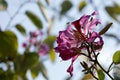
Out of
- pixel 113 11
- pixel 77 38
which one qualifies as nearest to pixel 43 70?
pixel 113 11

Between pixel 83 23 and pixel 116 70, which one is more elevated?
pixel 83 23

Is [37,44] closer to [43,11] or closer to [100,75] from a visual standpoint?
[43,11]

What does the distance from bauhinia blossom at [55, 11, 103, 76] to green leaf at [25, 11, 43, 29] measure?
116cm

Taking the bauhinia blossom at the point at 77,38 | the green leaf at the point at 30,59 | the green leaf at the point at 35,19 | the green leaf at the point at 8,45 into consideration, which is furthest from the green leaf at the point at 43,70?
the bauhinia blossom at the point at 77,38

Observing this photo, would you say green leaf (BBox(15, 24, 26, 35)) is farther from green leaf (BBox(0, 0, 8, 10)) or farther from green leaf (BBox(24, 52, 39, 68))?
green leaf (BBox(24, 52, 39, 68))

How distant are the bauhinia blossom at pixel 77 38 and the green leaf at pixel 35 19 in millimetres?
1161

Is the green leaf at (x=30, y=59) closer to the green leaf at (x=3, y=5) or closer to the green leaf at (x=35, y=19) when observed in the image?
the green leaf at (x=3, y=5)

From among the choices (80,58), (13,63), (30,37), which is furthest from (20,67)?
(30,37)

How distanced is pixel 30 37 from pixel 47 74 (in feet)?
4.01

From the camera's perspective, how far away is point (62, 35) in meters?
1.00

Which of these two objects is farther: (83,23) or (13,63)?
(13,63)

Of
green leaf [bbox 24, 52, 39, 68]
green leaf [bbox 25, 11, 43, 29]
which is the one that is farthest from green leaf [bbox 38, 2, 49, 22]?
green leaf [bbox 25, 11, 43, 29]

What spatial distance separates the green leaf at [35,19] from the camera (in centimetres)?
216

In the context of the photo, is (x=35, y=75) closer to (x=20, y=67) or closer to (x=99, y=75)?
(x=20, y=67)
